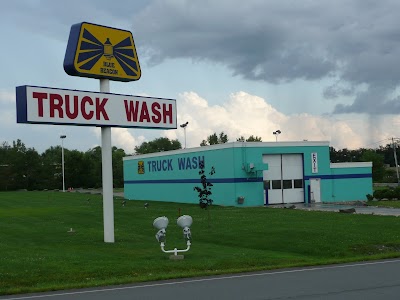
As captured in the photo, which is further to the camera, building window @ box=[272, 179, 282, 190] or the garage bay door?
building window @ box=[272, 179, 282, 190]

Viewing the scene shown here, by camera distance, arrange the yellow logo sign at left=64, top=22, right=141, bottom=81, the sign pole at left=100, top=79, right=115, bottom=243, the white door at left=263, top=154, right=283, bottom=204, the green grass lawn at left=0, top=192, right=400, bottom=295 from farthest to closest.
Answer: the white door at left=263, top=154, right=283, bottom=204, the sign pole at left=100, top=79, right=115, bottom=243, the yellow logo sign at left=64, top=22, right=141, bottom=81, the green grass lawn at left=0, top=192, right=400, bottom=295

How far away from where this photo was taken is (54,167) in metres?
119

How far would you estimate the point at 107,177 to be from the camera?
22.6 meters

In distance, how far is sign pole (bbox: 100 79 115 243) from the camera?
73.8ft

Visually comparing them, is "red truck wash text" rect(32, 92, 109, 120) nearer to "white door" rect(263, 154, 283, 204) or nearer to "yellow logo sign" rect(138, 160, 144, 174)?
"white door" rect(263, 154, 283, 204)

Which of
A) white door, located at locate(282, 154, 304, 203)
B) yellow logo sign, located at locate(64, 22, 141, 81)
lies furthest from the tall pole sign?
white door, located at locate(282, 154, 304, 203)

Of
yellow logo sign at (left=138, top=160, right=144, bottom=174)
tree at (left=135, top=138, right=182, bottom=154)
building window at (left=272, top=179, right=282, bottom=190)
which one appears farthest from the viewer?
tree at (left=135, top=138, right=182, bottom=154)

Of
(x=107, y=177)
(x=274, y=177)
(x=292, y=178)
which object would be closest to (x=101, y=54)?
(x=107, y=177)

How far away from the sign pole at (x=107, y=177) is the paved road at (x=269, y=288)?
8.78 metres

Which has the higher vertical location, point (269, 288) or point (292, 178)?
point (292, 178)

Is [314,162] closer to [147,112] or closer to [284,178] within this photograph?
A: [284,178]

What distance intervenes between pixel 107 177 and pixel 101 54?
15.4 ft

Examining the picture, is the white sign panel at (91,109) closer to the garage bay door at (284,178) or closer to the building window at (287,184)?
the garage bay door at (284,178)

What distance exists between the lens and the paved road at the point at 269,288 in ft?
37.2
